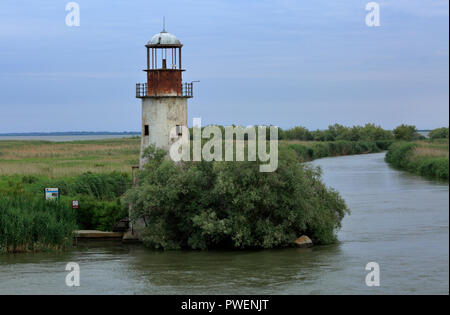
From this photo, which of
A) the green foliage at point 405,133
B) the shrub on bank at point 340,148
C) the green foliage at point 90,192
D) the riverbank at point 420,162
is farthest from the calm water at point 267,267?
the green foliage at point 405,133

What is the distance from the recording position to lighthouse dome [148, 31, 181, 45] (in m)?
27.9

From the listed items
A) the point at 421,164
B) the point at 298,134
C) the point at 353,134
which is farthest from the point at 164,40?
the point at 298,134

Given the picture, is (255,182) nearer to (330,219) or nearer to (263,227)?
(263,227)

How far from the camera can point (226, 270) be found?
861 inches

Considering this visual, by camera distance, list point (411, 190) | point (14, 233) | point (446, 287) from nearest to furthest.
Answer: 1. point (446, 287)
2. point (14, 233)
3. point (411, 190)

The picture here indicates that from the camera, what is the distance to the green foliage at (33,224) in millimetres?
24625

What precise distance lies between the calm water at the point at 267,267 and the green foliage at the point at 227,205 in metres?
0.74

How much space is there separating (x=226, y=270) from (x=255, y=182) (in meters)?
4.27

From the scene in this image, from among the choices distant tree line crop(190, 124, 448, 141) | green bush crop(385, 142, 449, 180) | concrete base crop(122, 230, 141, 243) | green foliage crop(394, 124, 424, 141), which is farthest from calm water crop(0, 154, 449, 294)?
distant tree line crop(190, 124, 448, 141)

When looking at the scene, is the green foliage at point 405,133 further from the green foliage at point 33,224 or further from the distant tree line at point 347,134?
the green foliage at point 33,224

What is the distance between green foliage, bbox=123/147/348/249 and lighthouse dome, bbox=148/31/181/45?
4.98 meters

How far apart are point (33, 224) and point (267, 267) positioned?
360 inches
